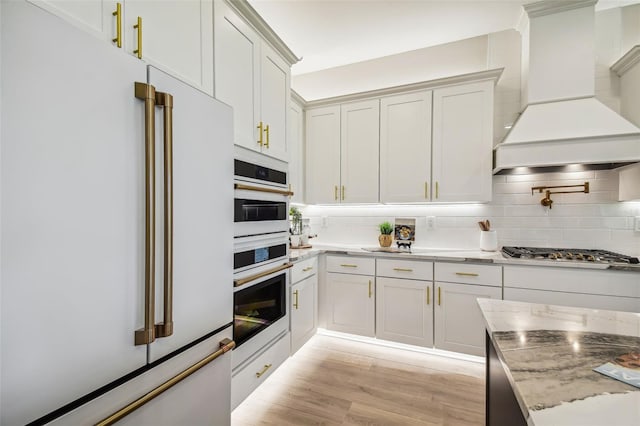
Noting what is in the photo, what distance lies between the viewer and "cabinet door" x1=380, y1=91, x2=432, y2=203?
2.77 meters

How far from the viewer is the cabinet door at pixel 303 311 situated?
2.34 meters

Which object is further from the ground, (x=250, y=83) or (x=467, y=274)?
(x=250, y=83)

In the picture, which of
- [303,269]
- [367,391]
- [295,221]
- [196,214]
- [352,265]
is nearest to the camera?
[196,214]

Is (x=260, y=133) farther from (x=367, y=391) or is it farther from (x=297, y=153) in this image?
(x=367, y=391)

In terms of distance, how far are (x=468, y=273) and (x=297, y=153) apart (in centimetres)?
202

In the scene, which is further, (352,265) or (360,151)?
(360,151)

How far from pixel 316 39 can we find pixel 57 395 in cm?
301

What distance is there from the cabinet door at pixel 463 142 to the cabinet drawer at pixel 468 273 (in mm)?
639

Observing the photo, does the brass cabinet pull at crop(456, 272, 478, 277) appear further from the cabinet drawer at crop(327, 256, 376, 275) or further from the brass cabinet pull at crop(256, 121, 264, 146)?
the brass cabinet pull at crop(256, 121, 264, 146)

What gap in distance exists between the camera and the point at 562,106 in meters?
2.30

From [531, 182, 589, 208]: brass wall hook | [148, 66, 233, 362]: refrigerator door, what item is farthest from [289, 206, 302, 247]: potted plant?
[531, 182, 589, 208]: brass wall hook

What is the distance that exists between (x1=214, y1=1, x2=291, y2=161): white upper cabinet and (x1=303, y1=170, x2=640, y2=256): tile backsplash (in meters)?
1.57

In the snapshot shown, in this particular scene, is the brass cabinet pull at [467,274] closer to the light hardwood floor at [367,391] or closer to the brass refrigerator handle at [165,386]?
the light hardwood floor at [367,391]

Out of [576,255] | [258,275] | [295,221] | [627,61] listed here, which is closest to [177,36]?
[258,275]
